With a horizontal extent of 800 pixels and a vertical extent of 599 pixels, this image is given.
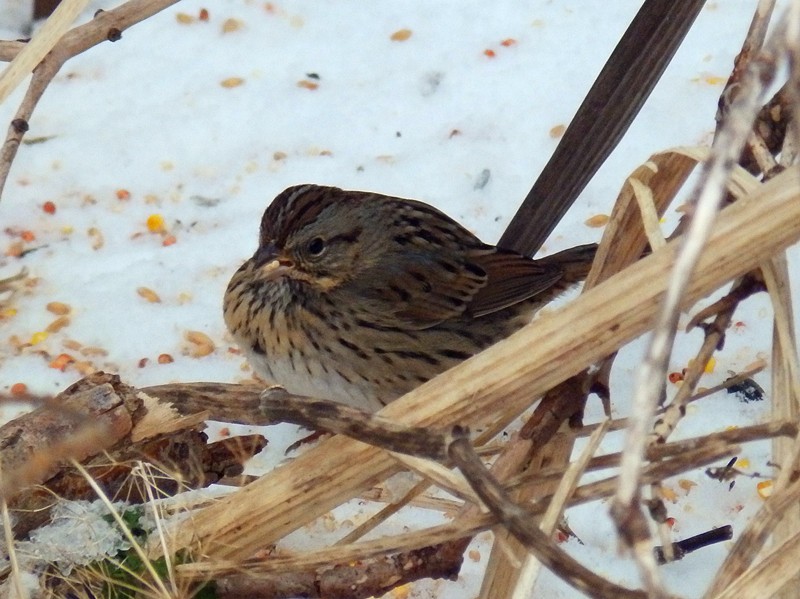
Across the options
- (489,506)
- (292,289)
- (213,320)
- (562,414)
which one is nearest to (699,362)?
(562,414)

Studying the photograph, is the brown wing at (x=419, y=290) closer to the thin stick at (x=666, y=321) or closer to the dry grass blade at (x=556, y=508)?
the dry grass blade at (x=556, y=508)

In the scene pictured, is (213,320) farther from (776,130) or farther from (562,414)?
(776,130)

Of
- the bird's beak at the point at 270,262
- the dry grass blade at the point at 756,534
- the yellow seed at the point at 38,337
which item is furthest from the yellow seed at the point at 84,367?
the dry grass blade at the point at 756,534

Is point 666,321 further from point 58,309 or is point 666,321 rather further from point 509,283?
point 58,309

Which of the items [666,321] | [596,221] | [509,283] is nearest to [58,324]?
[509,283]

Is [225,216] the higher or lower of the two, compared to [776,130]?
lower
